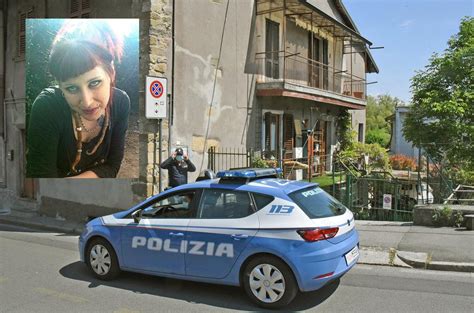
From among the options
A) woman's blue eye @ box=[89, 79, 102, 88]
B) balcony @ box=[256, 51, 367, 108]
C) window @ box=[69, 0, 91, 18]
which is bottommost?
woman's blue eye @ box=[89, 79, 102, 88]

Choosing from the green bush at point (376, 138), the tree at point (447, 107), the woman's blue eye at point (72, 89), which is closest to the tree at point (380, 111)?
the green bush at point (376, 138)

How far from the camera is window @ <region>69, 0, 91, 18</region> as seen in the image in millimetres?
11602

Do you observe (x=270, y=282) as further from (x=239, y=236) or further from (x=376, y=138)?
(x=376, y=138)

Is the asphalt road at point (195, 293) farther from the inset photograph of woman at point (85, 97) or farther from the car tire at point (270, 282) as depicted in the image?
the inset photograph of woman at point (85, 97)

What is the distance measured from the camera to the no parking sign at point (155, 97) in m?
9.94

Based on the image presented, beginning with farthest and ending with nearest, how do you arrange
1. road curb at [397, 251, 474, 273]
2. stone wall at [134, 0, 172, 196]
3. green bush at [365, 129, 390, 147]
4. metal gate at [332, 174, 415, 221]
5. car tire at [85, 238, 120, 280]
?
green bush at [365, 129, 390, 147] → metal gate at [332, 174, 415, 221] → stone wall at [134, 0, 172, 196] → road curb at [397, 251, 474, 273] → car tire at [85, 238, 120, 280]

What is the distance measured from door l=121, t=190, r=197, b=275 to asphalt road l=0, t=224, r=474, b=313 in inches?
13.7

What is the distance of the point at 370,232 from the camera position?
9.02 metres

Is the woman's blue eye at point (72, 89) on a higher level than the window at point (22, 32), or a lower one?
lower

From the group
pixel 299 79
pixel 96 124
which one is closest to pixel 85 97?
pixel 96 124

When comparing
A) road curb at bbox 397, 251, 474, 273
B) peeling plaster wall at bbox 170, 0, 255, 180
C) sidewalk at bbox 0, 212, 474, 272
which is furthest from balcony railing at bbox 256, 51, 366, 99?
road curb at bbox 397, 251, 474, 273

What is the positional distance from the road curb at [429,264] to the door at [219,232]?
3196mm

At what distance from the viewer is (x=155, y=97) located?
10039 mm

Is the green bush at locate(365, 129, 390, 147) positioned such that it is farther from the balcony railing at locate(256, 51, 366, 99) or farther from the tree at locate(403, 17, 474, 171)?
the tree at locate(403, 17, 474, 171)
